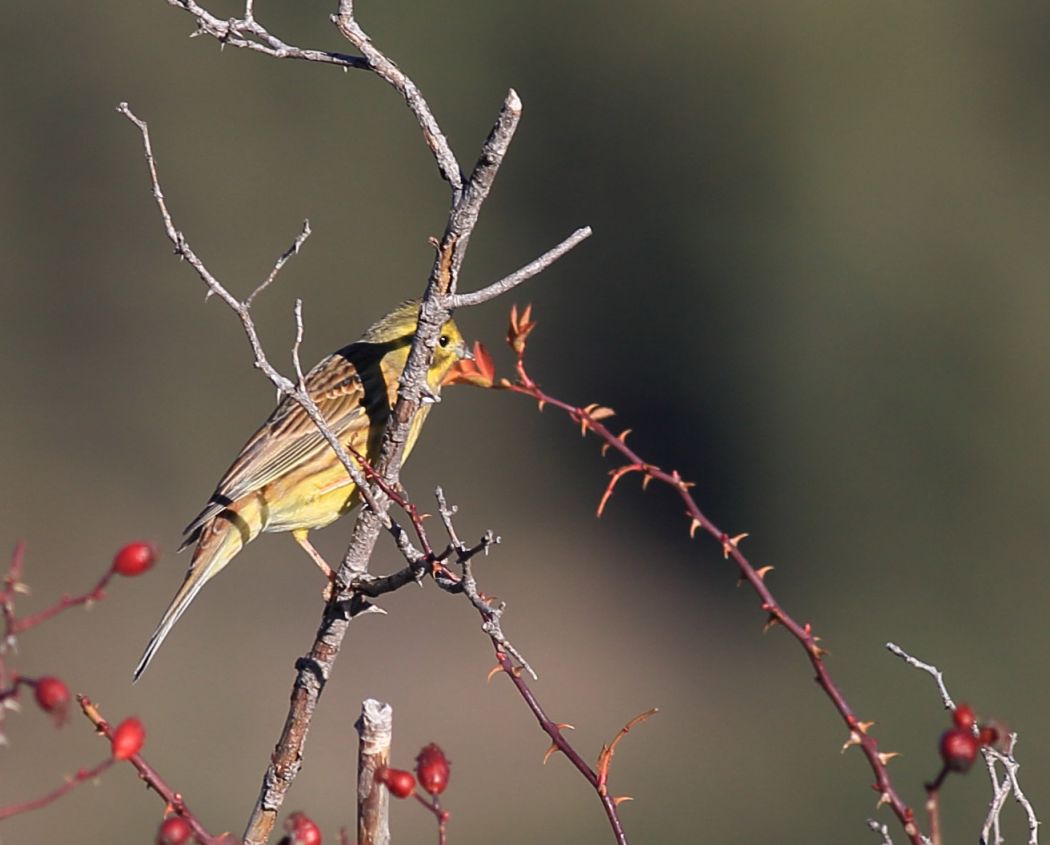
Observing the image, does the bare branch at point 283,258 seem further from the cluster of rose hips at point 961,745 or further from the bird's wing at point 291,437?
the bird's wing at point 291,437

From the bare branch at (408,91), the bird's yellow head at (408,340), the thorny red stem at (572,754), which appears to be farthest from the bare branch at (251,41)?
the bird's yellow head at (408,340)

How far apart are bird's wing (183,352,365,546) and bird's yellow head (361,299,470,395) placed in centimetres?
20

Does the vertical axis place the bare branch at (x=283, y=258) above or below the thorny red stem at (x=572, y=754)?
above

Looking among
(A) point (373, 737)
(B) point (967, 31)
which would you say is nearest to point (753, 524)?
(B) point (967, 31)

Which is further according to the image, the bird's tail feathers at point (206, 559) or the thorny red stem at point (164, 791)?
the bird's tail feathers at point (206, 559)

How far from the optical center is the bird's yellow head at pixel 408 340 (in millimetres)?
4848

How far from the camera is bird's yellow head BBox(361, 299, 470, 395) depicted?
4.85 meters

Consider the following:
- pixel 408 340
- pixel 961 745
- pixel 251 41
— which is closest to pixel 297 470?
pixel 408 340

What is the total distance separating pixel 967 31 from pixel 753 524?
17.8 feet

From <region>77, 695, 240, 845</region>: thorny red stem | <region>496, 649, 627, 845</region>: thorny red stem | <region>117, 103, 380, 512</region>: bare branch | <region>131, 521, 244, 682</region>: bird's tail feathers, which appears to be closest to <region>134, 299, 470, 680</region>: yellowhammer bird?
<region>131, 521, 244, 682</region>: bird's tail feathers

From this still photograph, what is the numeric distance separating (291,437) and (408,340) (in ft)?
1.75

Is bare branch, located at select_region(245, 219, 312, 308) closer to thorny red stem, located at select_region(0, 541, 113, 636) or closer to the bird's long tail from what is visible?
thorny red stem, located at select_region(0, 541, 113, 636)

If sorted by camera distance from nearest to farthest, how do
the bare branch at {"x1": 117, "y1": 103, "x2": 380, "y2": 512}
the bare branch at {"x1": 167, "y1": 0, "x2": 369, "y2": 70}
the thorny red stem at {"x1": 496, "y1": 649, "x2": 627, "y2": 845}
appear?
1. the thorny red stem at {"x1": 496, "y1": 649, "x2": 627, "y2": 845}
2. the bare branch at {"x1": 117, "y1": 103, "x2": 380, "y2": 512}
3. the bare branch at {"x1": 167, "y1": 0, "x2": 369, "y2": 70}

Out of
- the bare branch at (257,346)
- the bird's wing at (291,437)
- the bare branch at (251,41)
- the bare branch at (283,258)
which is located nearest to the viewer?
the bare branch at (257,346)
